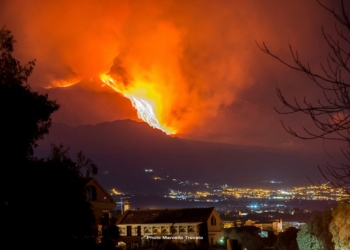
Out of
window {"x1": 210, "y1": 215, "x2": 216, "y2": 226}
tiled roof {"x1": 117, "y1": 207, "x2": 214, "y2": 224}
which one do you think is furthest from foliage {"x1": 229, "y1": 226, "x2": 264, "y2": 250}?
tiled roof {"x1": 117, "y1": 207, "x2": 214, "y2": 224}

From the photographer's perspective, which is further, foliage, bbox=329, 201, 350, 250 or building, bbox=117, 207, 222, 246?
building, bbox=117, 207, 222, 246

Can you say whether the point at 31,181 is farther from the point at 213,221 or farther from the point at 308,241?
the point at 213,221

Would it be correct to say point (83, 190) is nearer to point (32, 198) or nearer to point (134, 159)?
point (32, 198)

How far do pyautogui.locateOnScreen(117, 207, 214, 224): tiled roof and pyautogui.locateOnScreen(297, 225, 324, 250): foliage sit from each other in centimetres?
1140

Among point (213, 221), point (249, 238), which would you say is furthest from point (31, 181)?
point (249, 238)

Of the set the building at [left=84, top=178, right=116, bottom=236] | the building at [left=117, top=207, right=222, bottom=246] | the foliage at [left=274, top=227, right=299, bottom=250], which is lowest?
the foliage at [left=274, top=227, right=299, bottom=250]

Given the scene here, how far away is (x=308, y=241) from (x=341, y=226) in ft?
26.6

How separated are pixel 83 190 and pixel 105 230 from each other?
158 inches

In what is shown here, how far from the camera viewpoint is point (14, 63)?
1540 centimetres

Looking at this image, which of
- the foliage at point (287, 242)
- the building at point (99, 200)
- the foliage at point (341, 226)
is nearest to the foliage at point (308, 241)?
the foliage at point (341, 226)

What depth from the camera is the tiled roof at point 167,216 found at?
170 feet

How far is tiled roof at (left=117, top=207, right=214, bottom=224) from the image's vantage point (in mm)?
51938

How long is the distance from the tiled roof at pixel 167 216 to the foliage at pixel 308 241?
449 inches

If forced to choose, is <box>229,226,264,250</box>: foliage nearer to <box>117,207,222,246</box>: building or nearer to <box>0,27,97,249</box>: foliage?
<box>117,207,222,246</box>: building
